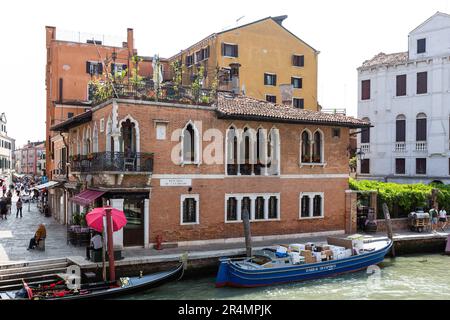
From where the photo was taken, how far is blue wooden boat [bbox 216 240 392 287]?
15883mm

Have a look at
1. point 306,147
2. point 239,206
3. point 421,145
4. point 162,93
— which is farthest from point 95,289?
point 421,145

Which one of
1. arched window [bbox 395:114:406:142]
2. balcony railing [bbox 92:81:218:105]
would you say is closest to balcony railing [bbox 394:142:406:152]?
arched window [bbox 395:114:406:142]

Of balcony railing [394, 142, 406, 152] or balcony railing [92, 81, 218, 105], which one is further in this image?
balcony railing [394, 142, 406, 152]

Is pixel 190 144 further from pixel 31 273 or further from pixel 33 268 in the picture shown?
pixel 31 273

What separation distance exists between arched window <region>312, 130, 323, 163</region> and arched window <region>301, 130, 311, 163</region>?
0.33 metres

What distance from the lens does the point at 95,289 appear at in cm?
1399

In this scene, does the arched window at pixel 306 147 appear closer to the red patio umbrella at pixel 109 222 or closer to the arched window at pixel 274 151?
the arched window at pixel 274 151

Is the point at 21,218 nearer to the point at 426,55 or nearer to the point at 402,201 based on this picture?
the point at 402,201

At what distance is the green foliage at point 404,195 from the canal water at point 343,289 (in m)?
6.84

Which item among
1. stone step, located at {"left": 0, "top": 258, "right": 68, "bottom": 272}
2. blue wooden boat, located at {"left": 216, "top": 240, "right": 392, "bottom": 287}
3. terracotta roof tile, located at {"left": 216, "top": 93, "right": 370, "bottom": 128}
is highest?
terracotta roof tile, located at {"left": 216, "top": 93, "right": 370, "bottom": 128}

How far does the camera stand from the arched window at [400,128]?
35.7 m

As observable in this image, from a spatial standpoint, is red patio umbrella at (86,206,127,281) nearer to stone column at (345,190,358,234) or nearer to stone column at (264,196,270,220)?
stone column at (264,196,270,220)

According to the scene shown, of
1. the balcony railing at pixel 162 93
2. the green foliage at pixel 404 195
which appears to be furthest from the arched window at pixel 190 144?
the green foliage at pixel 404 195
